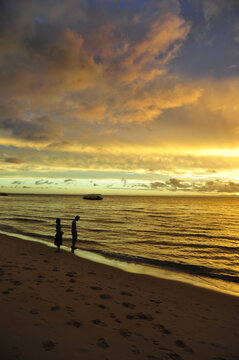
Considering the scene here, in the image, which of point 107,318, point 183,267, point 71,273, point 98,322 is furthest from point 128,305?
point 183,267

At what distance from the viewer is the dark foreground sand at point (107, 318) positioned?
5.08 metres

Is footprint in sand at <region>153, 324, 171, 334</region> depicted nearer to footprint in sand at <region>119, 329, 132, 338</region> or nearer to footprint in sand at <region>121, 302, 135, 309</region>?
footprint in sand at <region>119, 329, 132, 338</region>

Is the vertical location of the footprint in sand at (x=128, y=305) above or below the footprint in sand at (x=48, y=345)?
below

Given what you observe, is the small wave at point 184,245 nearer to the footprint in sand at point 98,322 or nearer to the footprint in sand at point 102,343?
the footprint in sand at point 98,322

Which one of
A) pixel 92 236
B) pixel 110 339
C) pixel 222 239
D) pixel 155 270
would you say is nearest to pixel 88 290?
pixel 110 339

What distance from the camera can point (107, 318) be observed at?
672 cm

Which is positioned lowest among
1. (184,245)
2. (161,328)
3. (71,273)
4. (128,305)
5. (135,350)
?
(184,245)

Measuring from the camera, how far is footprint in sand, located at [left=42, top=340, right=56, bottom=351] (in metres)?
4.84

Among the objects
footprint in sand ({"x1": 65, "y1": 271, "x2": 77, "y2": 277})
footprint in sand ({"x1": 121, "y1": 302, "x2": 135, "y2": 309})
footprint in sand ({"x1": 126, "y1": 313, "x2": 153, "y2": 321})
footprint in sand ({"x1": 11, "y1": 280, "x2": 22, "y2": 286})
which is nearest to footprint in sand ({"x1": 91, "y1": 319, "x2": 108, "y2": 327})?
footprint in sand ({"x1": 126, "y1": 313, "x2": 153, "y2": 321})

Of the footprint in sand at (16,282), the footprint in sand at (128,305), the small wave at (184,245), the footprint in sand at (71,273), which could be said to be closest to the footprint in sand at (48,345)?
the footprint in sand at (128,305)

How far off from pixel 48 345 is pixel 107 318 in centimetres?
222

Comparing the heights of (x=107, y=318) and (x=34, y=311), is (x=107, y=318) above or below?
below

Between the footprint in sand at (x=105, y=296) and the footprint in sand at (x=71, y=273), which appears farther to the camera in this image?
the footprint in sand at (x=71, y=273)

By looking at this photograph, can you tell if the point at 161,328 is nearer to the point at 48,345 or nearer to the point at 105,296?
the point at 105,296
